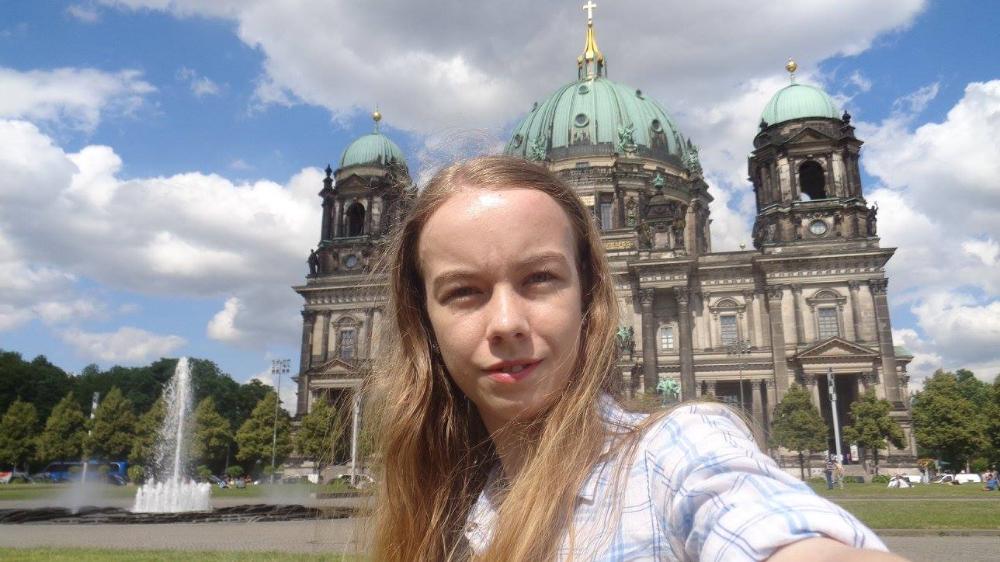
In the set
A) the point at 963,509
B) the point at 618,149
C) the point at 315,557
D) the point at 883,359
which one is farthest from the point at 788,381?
the point at 315,557

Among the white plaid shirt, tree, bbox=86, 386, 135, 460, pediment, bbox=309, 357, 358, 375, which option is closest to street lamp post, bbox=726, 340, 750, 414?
pediment, bbox=309, 357, 358, 375

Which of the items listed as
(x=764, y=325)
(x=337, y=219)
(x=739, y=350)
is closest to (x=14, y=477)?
(x=337, y=219)

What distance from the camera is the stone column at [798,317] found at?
4734cm

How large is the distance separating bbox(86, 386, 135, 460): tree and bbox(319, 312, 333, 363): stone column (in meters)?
17.2

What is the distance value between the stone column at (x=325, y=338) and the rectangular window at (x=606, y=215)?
22.9 metres

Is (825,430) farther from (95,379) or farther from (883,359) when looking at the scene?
(95,379)

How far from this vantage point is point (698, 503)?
112cm

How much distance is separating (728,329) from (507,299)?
51.1 m

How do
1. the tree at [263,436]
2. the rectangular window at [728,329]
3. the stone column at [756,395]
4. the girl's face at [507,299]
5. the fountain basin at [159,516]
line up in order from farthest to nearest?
the tree at [263,436]
the rectangular window at [728,329]
the stone column at [756,395]
the fountain basin at [159,516]
the girl's face at [507,299]

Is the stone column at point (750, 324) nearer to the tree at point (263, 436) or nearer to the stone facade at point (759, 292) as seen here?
the stone facade at point (759, 292)

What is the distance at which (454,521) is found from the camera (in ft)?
6.27

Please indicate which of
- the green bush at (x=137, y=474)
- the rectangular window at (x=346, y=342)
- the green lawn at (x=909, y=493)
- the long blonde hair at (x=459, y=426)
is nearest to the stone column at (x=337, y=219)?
the rectangular window at (x=346, y=342)

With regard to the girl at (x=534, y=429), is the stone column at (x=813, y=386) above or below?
above

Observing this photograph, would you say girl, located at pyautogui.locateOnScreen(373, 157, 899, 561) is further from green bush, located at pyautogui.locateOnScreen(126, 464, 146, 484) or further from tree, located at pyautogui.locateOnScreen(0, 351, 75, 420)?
tree, located at pyautogui.locateOnScreen(0, 351, 75, 420)
